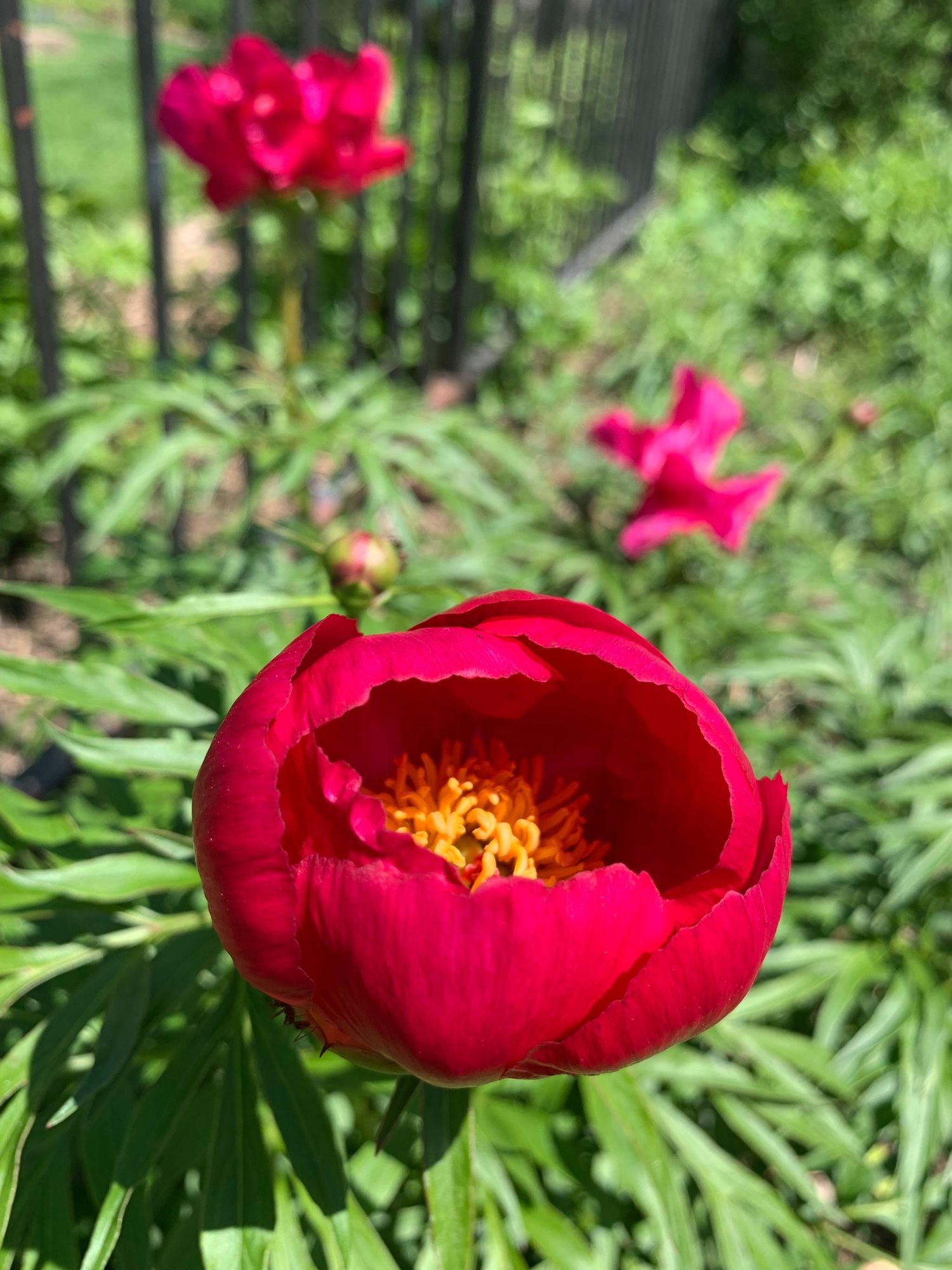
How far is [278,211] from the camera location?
1.34 m

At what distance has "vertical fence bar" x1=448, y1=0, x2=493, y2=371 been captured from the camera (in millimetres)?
2475

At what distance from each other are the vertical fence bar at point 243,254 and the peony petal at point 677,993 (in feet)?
4.72

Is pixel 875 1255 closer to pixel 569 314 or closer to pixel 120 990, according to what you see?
pixel 120 990

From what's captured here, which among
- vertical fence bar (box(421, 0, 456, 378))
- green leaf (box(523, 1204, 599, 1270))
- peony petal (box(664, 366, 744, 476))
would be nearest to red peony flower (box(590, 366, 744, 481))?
peony petal (box(664, 366, 744, 476))

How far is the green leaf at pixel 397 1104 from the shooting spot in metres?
0.52

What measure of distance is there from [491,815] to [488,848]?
21 millimetres

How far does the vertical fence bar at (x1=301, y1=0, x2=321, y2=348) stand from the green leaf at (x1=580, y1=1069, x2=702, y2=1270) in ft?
3.55

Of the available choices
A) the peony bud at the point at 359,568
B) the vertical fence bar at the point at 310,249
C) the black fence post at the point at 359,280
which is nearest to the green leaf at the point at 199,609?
the peony bud at the point at 359,568

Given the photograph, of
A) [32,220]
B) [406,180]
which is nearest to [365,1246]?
[32,220]

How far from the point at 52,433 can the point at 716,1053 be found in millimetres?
1358

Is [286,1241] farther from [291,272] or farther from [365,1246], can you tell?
[291,272]

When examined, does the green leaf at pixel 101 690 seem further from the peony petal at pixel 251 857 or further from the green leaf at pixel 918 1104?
the green leaf at pixel 918 1104

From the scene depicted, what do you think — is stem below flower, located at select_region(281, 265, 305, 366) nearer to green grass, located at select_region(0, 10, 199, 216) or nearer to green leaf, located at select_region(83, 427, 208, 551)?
green leaf, located at select_region(83, 427, 208, 551)

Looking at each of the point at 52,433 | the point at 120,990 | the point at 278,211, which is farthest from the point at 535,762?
the point at 52,433
